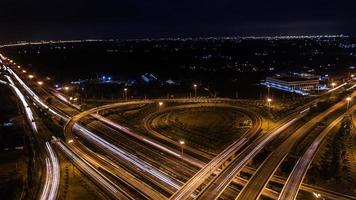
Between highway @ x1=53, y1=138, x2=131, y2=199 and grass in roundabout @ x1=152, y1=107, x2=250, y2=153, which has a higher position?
grass in roundabout @ x1=152, y1=107, x2=250, y2=153

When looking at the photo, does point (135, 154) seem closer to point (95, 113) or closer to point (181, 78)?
point (95, 113)

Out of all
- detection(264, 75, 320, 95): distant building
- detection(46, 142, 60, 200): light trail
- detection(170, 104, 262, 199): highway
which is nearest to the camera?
detection(170, 104, 262, 199): highway

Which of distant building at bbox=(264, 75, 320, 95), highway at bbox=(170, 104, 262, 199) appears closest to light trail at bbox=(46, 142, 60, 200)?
highway at bbox=(170, 104, 262, 199)

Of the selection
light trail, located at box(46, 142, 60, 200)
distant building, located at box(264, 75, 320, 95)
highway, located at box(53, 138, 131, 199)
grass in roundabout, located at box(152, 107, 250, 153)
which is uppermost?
distant building, located at box(264, 75, 320, 95)

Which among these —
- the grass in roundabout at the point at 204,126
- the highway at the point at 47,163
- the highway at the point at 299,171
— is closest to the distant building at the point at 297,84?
the grass in roundabout at the point at 204,126

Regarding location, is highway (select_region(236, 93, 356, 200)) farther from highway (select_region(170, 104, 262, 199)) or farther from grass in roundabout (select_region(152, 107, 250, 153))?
grass in roundabout (select_region(152, 107, 250, 153))

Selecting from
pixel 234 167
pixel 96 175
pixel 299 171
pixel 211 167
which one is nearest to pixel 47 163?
pixel 96 175

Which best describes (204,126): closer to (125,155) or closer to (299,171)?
(125,155)
